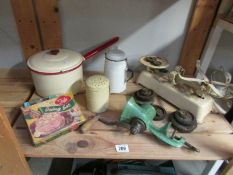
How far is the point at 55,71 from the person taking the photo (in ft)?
2.27

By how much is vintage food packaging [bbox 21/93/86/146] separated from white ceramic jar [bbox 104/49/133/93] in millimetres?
173

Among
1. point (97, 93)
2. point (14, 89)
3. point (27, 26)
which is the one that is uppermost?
point (27, 26)

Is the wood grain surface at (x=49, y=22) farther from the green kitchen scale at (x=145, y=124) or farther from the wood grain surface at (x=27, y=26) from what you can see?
the green kitchen scale at (x=145, y=124)

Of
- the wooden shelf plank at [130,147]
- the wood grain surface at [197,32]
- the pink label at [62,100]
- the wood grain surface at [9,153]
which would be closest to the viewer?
the wood grain surface at [9,153]

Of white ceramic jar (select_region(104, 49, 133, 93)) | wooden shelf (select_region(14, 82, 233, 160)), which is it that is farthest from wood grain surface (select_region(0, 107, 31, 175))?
white ceramic jar (select_region(104, 49, 133, 93))

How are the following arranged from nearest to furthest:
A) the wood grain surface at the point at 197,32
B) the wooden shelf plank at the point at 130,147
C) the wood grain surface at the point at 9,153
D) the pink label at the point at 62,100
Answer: the wood grain surface at the point at 9,153 → the wooden shelf plank at the point at 130,147 → the pink label at the point at 62,100 → the wood grain surface at the point at 197,32

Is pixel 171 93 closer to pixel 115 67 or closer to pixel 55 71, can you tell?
pixel 115 67

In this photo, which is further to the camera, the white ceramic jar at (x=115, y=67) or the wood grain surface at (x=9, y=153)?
the white ceramic jar at (x=115, y=67)

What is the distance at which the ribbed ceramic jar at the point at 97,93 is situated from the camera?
0.69m

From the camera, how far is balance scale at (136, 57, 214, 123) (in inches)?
27.9

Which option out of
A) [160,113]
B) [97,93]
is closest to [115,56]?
[97,93]

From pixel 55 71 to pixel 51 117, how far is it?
0.16m

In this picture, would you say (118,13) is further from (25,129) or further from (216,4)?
(25,129)

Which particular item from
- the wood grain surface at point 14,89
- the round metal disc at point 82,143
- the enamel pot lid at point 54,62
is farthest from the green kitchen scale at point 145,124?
the wood grain surface at point 14,89
